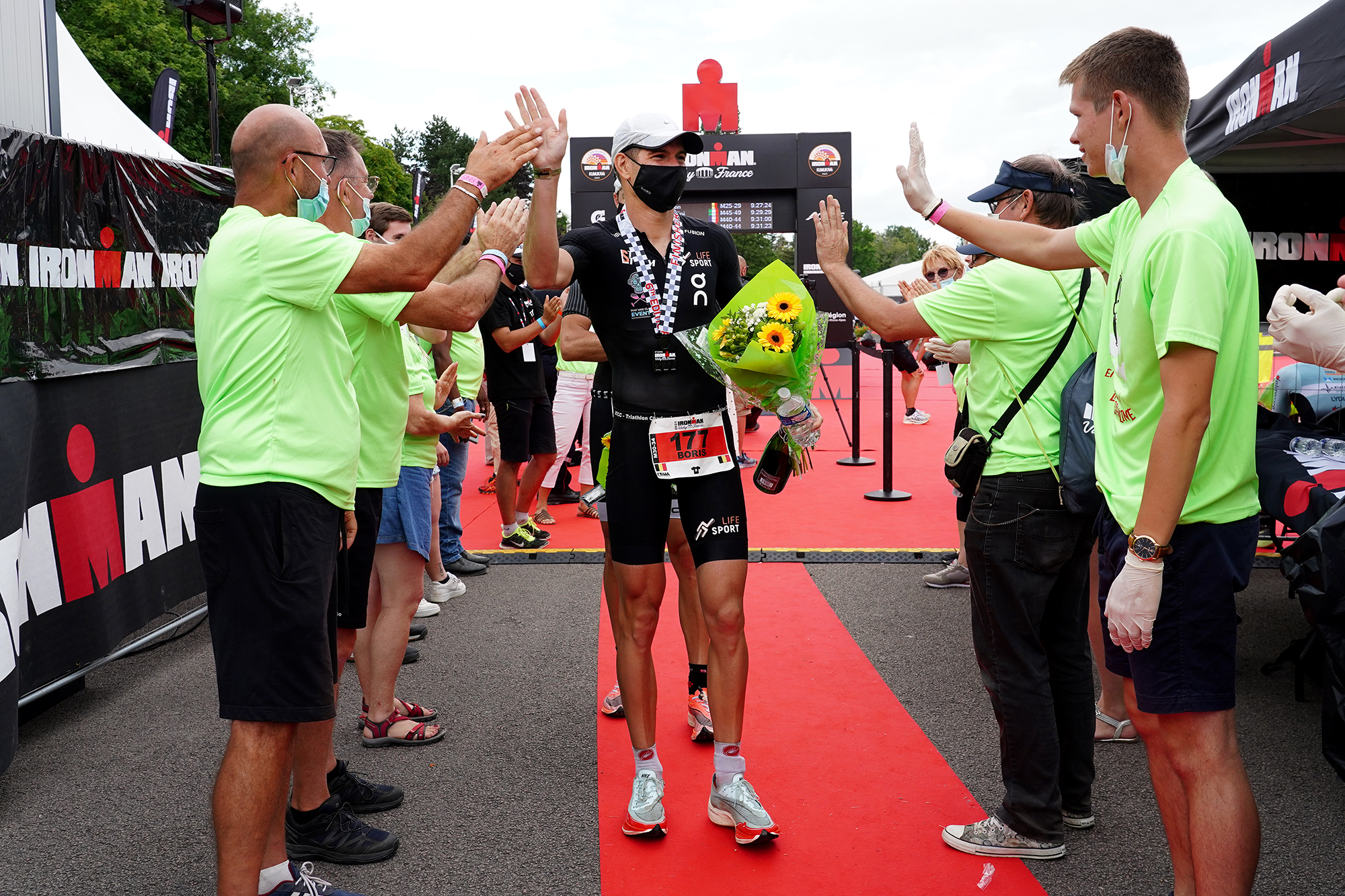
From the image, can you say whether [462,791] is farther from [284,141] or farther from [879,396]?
[879,396]

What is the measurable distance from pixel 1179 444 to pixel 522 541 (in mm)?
6146

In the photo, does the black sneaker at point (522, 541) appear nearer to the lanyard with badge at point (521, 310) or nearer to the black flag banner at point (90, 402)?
the lanyard with badge at point (521, 310)

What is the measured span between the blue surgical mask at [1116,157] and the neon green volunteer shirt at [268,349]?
194cm

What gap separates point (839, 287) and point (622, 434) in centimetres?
93

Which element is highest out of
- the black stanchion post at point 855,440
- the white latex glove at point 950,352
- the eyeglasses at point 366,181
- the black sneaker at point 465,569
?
the eyeglasses at point 366,181

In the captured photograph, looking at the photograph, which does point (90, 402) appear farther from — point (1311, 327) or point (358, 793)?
point (1311, 327)

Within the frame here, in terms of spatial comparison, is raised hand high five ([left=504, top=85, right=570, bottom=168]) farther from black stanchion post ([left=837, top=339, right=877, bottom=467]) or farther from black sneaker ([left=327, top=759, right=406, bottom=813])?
black stanchion post ([left=837, top=339, right=877, bottom=467])

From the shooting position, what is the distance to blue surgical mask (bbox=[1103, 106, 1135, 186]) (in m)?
2.48

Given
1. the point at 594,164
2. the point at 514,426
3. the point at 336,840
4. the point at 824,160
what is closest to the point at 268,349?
the point at 336,840

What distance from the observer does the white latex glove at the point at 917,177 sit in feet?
10.8

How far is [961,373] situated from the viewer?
16.5ft

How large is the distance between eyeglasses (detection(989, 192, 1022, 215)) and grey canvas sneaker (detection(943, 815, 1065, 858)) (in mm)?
2049

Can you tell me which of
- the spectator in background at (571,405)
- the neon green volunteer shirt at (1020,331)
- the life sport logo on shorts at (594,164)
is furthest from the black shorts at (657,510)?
the life sport logo on shorts at (594,164)

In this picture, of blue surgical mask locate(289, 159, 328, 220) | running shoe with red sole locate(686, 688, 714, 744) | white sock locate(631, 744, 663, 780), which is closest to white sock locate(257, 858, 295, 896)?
white sock locate(631, 744, 663, 780)
